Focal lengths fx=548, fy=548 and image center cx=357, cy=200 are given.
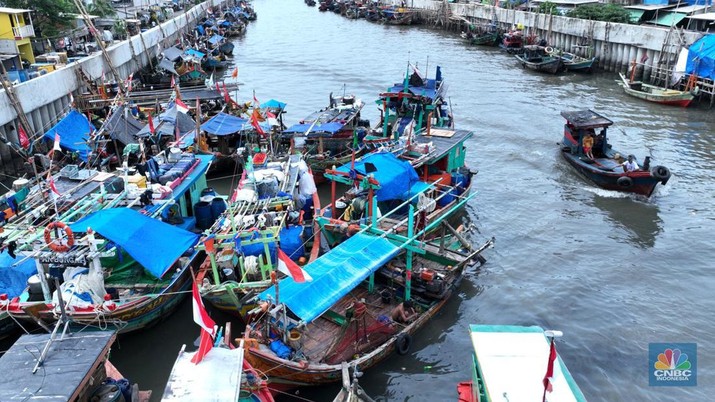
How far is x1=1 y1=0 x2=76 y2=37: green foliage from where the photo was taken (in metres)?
41.8

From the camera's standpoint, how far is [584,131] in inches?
1085

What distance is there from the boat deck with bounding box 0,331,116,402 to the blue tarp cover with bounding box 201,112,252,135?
17059mm

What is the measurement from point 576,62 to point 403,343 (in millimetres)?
41135

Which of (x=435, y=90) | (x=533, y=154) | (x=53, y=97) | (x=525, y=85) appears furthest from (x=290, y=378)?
(x=525, y=85)

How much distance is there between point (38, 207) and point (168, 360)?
6298 millimetres

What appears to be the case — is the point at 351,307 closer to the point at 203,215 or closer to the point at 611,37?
the point at 203,215

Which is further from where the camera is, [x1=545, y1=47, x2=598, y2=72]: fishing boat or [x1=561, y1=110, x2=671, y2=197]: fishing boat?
[x1=545, y1=47, x2=598, y2=72]: fishing boat

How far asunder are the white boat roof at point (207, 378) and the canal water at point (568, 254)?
15.0 feet

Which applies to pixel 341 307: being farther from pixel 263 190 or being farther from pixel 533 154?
pixel 533 154

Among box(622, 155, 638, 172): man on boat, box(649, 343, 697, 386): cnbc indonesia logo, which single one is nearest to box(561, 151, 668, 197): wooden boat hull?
box(622, 155, 638, 172): man on boat

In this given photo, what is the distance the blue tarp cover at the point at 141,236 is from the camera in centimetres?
1462

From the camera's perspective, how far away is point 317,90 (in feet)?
154

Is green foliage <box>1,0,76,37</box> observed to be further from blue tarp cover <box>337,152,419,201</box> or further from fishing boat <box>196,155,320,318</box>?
blue tarp cover <box>337,152,419,201</box>

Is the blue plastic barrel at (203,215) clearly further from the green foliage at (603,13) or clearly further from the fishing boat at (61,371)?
the green foliage at (603,13)
